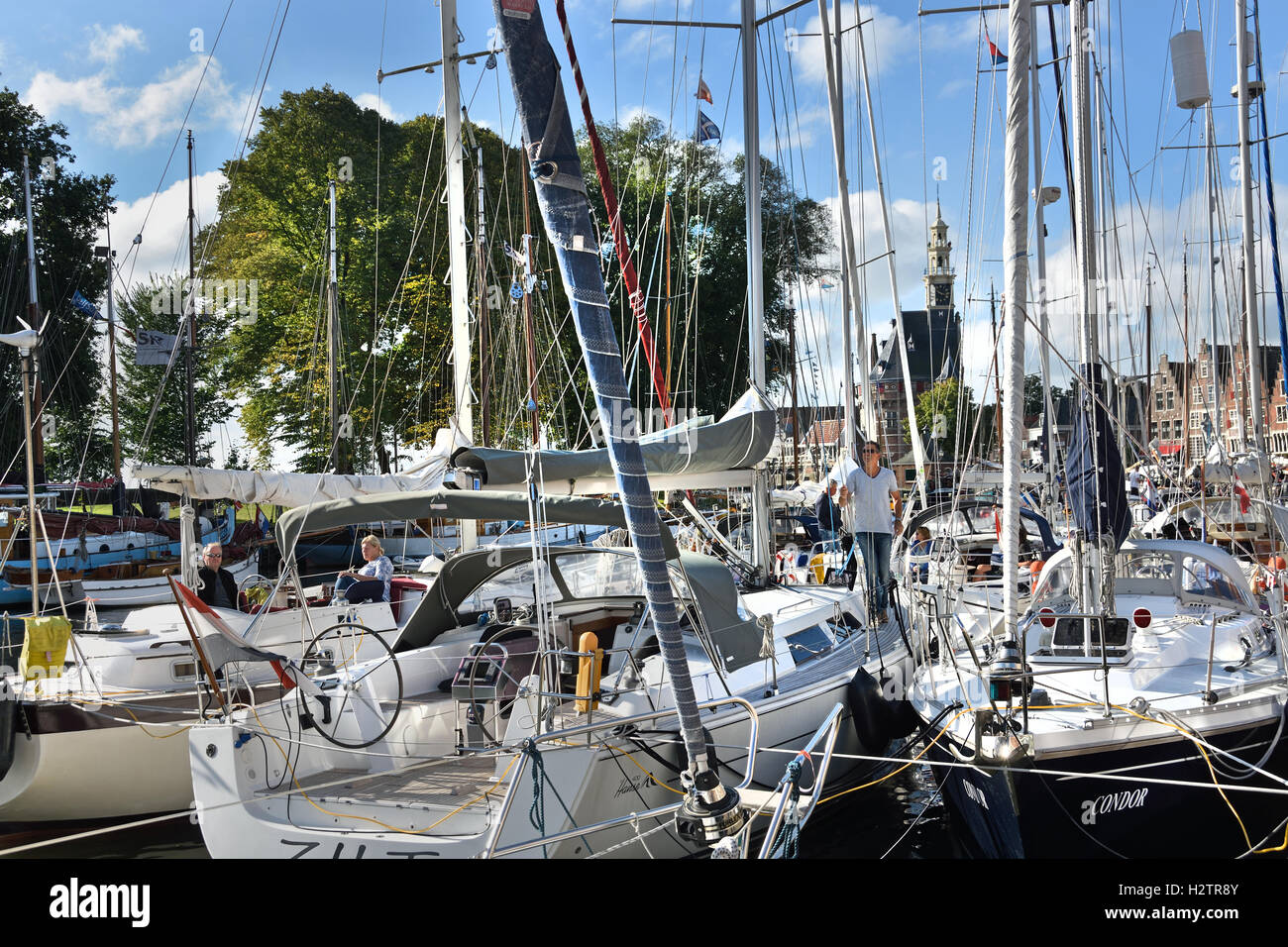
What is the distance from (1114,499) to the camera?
7906 millimetres

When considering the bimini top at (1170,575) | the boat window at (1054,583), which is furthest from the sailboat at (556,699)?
the bimini top at (1170,575)

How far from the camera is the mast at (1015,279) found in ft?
20.0

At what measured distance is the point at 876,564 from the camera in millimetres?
9742

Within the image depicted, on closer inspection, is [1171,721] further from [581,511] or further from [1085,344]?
[581,511]

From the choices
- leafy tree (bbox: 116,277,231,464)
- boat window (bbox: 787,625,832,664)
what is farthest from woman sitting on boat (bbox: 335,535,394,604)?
leafy tree (bbox: 116,277,231,464)

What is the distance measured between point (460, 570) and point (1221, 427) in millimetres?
19936

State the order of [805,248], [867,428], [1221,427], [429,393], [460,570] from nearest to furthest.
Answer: [460,570] → [867,428] → [1221,427] → [429,393] → [805,248]

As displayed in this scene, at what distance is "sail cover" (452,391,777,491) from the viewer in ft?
25.6

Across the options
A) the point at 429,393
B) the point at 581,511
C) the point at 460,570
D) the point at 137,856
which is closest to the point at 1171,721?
the point at 581,511

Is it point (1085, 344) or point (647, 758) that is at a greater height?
point (1085, 344)

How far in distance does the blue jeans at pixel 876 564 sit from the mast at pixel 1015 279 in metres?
3.24

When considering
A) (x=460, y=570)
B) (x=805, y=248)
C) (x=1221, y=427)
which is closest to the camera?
(x=460, y=570)
